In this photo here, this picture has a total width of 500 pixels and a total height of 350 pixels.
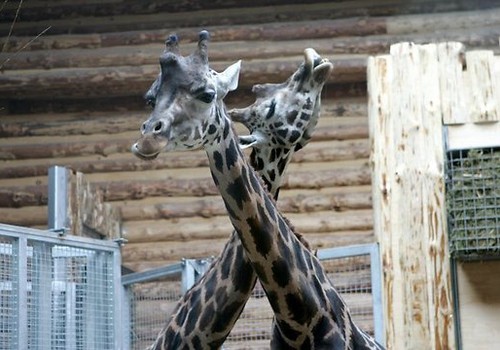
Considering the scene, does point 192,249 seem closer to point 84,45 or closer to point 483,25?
point 84,45

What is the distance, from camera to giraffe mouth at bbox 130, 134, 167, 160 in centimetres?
394

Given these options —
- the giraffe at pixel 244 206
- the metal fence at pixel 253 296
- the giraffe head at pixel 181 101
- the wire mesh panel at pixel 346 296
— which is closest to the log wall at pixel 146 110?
the wire mesh panel at pixel 346 296

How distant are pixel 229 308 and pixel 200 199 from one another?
19.5 feet

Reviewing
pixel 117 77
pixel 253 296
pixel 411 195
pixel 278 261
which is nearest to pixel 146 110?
pixel 117 77

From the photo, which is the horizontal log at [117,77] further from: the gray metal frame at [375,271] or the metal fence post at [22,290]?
the metal fence post at [22,290]

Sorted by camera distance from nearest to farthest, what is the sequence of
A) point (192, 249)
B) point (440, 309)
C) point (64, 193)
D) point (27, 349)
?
1. point (27, 349)
2. point (440, 309)
3. point (64, 193)
4. point (192, 249)

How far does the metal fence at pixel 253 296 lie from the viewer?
22.7 feet

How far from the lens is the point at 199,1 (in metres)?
11.4

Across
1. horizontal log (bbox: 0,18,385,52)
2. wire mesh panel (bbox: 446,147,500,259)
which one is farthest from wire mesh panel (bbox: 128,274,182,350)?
horizontal log (bbox: 0,18,385,52)

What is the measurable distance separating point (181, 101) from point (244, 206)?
0.63m

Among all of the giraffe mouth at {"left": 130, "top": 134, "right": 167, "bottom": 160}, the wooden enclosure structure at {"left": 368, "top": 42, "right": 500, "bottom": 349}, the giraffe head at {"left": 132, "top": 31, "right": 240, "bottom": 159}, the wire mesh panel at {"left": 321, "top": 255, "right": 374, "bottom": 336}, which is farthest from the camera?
the wire mesh panel at {"left": 321, "top": 255, "right": 374, "bottom": 336}

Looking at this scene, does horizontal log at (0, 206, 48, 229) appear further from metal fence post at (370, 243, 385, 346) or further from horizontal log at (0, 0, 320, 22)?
metal fence post at (370, 243, 385, 346)

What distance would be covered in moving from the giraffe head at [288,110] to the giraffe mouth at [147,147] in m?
1.36

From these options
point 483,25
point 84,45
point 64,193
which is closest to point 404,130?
point 64,193
